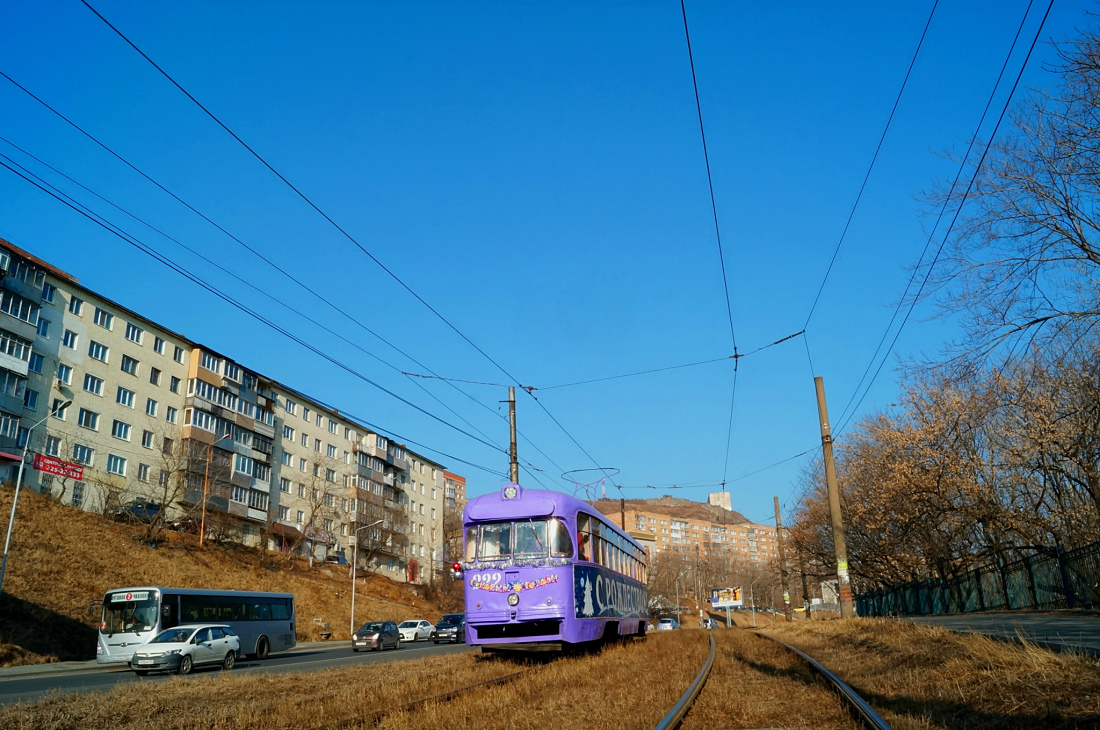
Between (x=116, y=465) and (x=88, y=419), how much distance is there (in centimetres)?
352

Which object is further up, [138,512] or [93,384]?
[93,384]

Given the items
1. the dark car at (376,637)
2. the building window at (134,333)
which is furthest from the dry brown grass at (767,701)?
the building window at (134,333)

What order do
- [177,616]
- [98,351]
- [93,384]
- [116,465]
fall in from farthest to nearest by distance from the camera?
[98,351] → [116,465] → [93,384] → [177,616]

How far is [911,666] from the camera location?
11.3 m

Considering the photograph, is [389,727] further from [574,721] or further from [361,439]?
[361,439]

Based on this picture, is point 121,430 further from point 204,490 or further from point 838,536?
point 838,536

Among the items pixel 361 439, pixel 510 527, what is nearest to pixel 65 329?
pixel 361 439

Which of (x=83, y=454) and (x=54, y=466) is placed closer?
(x=54, y=466)

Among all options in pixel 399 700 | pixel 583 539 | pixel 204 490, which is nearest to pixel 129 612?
pixel 583 539

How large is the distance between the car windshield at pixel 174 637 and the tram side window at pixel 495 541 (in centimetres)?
1262

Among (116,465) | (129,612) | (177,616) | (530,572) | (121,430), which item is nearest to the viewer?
(530,572)

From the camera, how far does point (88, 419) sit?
51.0 meters

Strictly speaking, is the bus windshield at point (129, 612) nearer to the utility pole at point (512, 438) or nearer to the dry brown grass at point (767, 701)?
the utility pole at point (512, 438)

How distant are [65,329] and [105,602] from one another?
1142 inches
